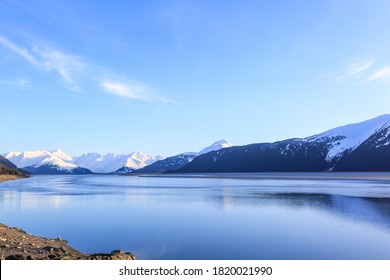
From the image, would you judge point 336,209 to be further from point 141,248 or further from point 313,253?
point 141,248

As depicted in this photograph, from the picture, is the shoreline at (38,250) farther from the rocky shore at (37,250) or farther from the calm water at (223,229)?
the calm water at (223,229)

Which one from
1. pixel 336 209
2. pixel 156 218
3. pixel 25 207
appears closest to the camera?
pixel 156 218

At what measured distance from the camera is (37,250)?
2586cm

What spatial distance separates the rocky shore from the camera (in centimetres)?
2197

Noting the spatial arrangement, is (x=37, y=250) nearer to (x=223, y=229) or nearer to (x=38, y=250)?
(x=38, y=250)

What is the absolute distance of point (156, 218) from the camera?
44469 millimetres

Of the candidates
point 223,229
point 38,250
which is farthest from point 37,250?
point 223,229

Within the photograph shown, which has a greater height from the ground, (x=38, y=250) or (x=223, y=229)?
(x=38, y=250)

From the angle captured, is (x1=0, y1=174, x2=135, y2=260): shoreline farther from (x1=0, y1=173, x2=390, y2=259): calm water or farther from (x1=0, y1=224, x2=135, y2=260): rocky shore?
(x1=0, y1=173, x2=390, y2=259): calm water

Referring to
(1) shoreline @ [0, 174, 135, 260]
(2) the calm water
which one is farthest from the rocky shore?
(2) the calm water

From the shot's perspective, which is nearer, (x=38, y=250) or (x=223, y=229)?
(x=38, y=250)

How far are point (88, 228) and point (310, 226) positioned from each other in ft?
72.0
